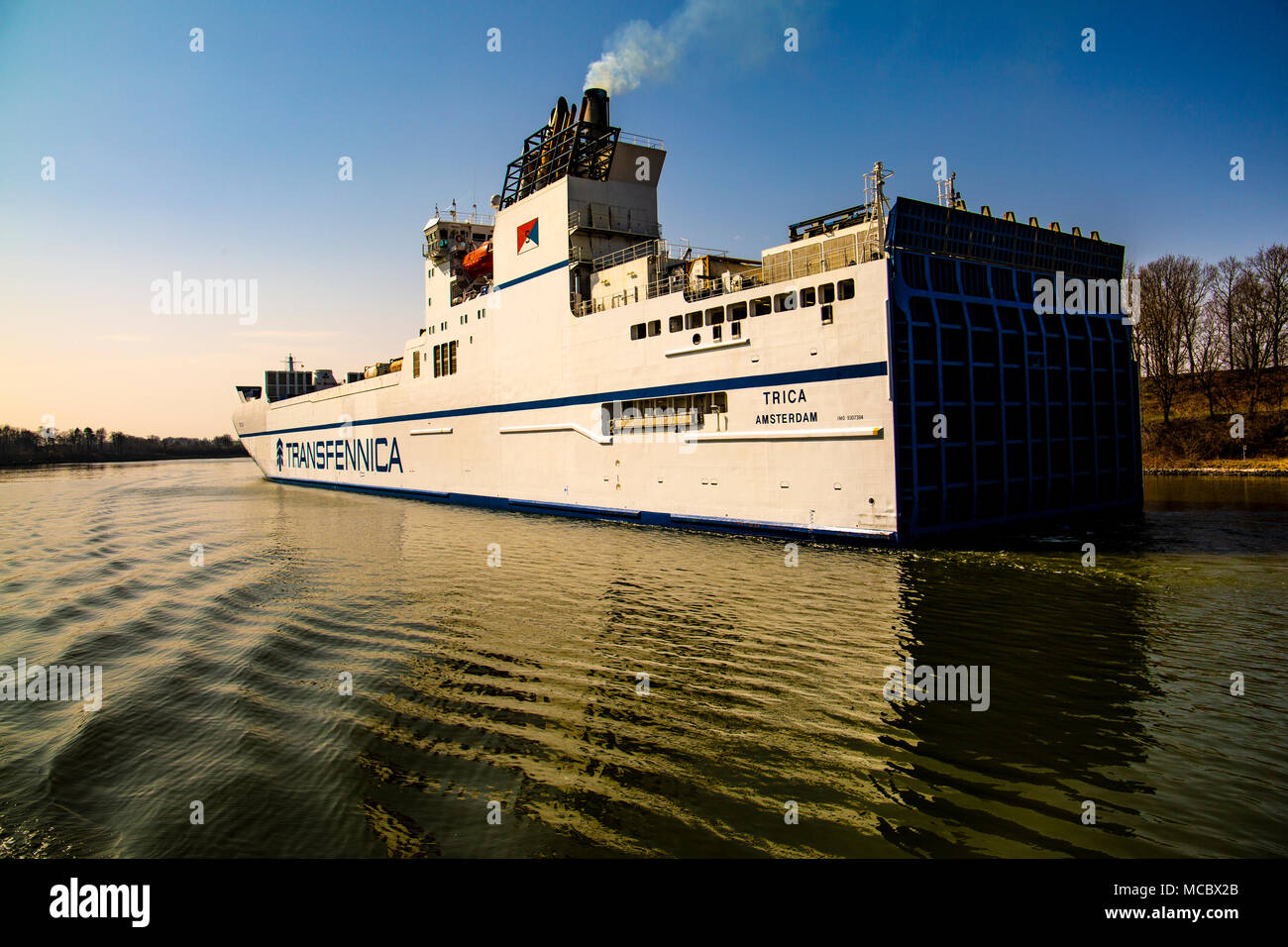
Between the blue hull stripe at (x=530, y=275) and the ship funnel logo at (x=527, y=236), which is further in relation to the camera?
the ship funnel logo at (x=527, y=236)

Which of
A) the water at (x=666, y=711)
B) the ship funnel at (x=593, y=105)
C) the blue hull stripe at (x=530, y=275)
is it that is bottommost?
the water at (x=666, y=711)

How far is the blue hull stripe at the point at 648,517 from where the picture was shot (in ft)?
55.5

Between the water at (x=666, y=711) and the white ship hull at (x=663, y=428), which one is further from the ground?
the white ship hull at (x=663, y=428)

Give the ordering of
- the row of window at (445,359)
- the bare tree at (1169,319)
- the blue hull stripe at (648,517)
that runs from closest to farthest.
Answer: the blue hull stripe at (648,517) < the row of window at (445,359) < the bare tree at (1169,319)

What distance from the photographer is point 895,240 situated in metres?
16.4

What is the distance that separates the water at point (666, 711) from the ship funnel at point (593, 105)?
19502mm

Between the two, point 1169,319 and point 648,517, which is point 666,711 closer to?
point 648,517

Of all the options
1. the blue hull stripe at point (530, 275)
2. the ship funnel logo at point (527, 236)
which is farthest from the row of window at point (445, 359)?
the ship funnel logo at point (527, 236)

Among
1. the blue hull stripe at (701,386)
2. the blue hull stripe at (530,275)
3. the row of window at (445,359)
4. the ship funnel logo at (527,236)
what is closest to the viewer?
the blue hull stripe at (701,386)

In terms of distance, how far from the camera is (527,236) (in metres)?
26.9

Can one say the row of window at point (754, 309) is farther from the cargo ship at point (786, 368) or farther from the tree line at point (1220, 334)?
the tree line at point (1220, 334)

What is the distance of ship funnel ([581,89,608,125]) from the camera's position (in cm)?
2627

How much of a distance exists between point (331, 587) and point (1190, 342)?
54381mm
